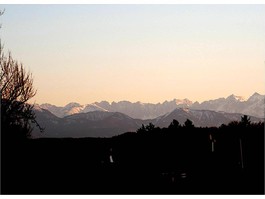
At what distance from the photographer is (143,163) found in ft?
70.8

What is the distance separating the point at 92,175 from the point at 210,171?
472 centimetres

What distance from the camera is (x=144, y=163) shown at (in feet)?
70.8

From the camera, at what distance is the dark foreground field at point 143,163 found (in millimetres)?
17359

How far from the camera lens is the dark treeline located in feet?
57.0

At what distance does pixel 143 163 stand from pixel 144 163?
0.14ft

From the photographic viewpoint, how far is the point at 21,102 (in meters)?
29.5

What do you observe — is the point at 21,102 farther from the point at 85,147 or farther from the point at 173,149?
the point at 173,149

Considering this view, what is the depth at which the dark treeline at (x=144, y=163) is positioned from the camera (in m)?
17.4

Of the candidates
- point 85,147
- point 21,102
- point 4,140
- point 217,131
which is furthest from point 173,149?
point 21,102

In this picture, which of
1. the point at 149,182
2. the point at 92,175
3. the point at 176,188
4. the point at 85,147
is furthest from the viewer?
the point at 85,147

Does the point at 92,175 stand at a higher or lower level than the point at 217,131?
lower

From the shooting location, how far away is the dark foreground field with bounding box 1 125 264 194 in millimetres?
17359

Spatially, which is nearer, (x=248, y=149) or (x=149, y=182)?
(x=149, y=182)
